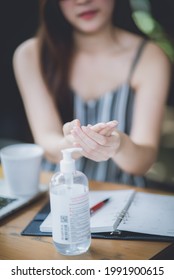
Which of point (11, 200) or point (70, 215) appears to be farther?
point (11, 200)

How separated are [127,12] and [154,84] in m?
0.20

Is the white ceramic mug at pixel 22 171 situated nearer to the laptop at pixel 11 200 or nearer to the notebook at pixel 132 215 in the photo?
the laptop at pixel 11 200

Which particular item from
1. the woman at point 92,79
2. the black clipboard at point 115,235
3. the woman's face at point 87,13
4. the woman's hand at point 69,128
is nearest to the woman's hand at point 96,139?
the woman's hand at point 69,128

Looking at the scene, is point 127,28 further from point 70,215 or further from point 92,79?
point 70,215

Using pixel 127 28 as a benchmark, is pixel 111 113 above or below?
below

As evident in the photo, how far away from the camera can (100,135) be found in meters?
0.70

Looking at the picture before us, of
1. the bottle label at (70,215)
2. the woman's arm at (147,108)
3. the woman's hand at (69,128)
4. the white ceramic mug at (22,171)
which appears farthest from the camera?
the woman's arm at (147,108)

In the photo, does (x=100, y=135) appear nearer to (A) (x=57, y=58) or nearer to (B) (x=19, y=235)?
(B) (x=19, y=235)

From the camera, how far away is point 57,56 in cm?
111

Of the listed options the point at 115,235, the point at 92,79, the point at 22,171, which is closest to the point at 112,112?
the point at 92,79

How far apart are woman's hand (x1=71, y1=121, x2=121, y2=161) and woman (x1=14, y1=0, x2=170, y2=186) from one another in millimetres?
262

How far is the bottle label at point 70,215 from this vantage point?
0.61 metres

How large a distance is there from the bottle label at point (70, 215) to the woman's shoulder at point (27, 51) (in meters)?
0.58

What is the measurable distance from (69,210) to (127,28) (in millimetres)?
607
